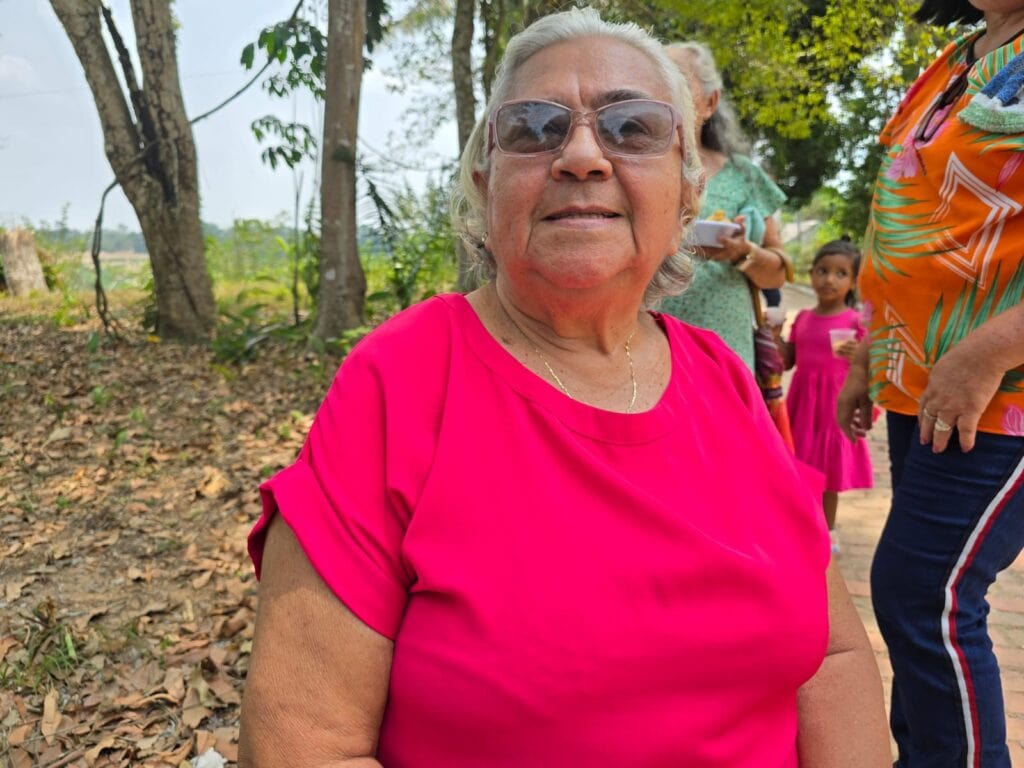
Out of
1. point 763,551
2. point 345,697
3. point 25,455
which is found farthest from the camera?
point 25,455

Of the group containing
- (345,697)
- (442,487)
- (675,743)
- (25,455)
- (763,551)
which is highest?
(442,487)

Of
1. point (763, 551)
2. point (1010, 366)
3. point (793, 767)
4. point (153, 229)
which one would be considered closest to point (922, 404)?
point (1010, 366)

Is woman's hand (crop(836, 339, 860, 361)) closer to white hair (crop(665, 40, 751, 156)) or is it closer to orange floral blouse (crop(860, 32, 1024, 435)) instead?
white hair (crop(665, 40, 751, 156))

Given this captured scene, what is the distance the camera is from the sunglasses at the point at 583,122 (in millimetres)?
1330

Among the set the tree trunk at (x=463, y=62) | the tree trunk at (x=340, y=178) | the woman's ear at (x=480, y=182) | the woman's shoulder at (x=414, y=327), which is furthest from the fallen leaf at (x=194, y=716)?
the tree trunk at (x=463, y=62)

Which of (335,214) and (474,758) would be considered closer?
(474,758)

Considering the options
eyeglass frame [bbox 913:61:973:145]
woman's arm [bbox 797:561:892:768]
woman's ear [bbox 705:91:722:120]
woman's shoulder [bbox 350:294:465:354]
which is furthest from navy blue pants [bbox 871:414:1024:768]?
woman's ear [bbox 705:91:722:120]

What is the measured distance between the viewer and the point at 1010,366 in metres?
1.44

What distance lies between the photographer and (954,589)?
5.07 feet

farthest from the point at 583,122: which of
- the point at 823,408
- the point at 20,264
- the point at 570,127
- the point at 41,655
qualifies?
the point at 20,264

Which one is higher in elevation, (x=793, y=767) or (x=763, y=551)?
(x=763, y=551)

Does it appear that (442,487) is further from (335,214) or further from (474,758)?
(335,214)

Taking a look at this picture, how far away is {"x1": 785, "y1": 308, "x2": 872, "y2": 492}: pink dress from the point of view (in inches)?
147

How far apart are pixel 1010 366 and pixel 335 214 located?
5.65 meters
